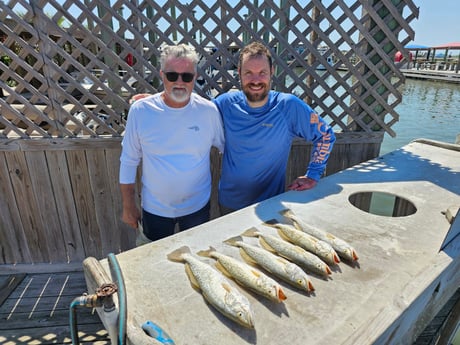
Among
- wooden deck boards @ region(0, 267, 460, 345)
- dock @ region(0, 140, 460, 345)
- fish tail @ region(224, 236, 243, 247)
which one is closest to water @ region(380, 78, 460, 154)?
dock @ region(0, 140, 460, 345)

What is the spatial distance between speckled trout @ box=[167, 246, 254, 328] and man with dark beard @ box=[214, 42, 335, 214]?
1.10m

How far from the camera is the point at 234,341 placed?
1.06 metres

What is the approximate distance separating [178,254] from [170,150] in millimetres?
896

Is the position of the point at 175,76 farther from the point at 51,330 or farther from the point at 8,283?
the point at 8,283

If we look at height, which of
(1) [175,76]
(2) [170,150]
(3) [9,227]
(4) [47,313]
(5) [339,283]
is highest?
(1) [175,76]

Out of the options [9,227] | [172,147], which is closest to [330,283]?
[172,147]

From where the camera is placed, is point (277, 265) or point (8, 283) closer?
point (277, 265)

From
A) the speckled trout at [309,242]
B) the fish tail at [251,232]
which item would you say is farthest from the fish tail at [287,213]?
the fish tail at [251,232]

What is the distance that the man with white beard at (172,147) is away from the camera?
2129 millimetres

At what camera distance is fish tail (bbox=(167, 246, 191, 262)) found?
4.87ft

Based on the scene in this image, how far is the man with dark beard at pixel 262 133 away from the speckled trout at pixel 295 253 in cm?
85

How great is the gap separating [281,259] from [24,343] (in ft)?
8.27

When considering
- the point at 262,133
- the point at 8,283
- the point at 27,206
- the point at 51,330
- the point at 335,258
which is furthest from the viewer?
the point at 8,283

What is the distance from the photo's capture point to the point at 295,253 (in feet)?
4.75
